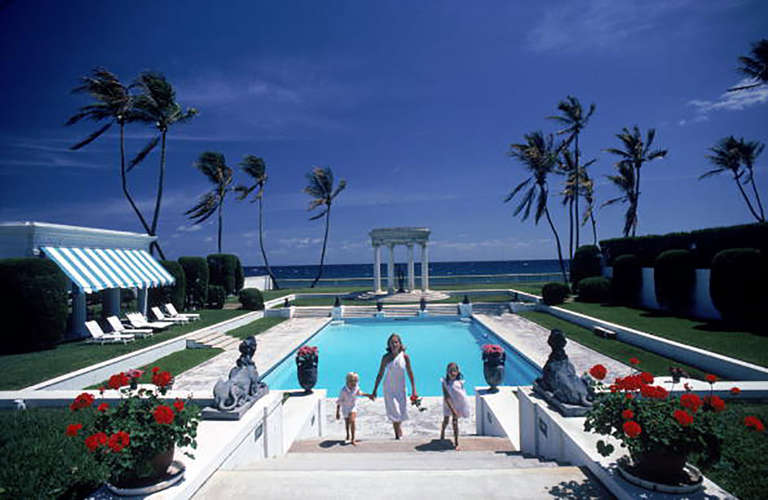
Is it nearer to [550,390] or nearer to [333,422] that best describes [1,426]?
[333,422]

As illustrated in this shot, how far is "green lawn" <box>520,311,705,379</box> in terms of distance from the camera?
10.2m

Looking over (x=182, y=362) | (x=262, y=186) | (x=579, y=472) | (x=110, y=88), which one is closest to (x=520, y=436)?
(x=579, y=472)

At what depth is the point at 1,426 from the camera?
6309 mm

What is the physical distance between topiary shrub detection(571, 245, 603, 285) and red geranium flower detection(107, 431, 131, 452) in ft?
88.2

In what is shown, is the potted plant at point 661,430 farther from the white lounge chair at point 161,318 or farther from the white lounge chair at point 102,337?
the white lounge chair at point 161,318

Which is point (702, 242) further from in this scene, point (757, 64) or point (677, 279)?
point (757, 64)

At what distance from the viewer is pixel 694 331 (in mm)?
13406

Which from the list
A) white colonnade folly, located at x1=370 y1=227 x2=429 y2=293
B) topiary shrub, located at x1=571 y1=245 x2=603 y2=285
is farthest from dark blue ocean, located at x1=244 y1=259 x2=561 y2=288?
topiary shrub, located at x1=571 y1=245 x2=603 y2=285

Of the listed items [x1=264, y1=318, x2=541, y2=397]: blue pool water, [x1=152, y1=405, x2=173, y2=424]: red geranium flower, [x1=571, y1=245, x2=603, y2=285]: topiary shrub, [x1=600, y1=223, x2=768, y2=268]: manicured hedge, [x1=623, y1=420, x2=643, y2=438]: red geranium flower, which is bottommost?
[x1=264, y1=318, x2=541, y2=397]: blue pool water

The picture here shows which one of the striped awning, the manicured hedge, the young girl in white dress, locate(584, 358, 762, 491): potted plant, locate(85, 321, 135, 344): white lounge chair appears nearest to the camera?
locate(584, 358, 762, 491): potted plant

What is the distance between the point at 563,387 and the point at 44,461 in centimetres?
692

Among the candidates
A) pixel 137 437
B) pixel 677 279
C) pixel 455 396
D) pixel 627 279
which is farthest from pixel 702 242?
pixel 137 437

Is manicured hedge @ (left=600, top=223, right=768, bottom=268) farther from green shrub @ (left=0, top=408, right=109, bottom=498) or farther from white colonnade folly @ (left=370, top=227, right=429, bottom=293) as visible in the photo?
green shrub @ (left=0, top=408, right=109, bottom=498)

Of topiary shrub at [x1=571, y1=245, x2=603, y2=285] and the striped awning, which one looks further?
topiary shrub at [x1=571, y1=245, x2=603, y2=285]
